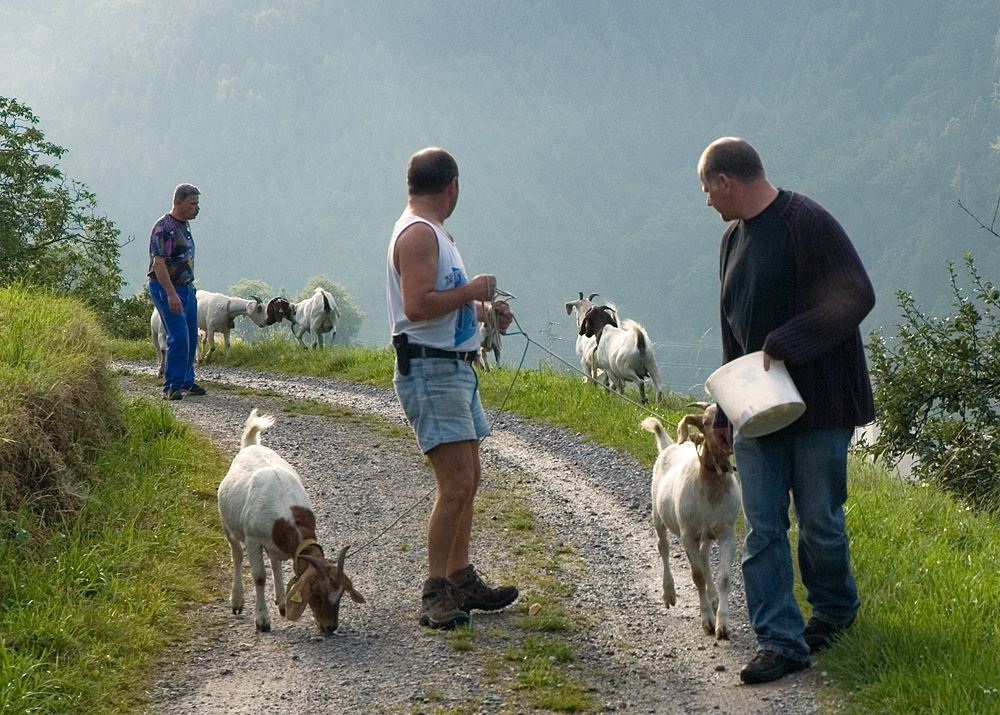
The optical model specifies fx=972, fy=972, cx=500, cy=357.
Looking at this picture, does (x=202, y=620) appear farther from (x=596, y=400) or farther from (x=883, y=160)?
(x=883, y=160)

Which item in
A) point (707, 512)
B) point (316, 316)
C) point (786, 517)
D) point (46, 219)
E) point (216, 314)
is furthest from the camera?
point (46, 219)

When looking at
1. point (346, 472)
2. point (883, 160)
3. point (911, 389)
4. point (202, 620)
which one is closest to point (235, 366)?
point (346, 472)

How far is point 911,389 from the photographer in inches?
460

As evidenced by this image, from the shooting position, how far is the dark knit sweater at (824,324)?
12.9 ft

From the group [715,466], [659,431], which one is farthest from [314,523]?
[715,466]

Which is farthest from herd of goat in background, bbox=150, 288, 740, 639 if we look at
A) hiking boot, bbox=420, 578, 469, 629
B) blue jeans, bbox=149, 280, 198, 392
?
blue jeans, bbox=149, 280, 198, 392

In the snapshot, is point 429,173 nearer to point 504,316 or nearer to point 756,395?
point 504,316

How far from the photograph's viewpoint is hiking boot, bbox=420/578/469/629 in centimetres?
495

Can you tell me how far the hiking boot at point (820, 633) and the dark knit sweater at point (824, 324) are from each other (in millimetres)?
1003

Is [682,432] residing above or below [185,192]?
below

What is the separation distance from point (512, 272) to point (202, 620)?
185335 mm

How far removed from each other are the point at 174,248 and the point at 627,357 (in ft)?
18.7

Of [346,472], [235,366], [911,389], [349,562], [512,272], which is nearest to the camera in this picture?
[349,562]

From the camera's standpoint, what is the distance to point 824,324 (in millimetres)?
3916
